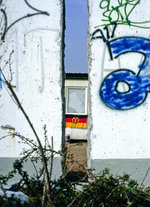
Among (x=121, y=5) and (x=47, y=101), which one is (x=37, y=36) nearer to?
(x=47, y=101)

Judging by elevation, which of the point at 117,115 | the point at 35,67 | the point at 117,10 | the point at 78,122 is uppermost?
the point at 117,10

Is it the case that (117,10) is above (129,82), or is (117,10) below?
above

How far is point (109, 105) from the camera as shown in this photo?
3094 mm

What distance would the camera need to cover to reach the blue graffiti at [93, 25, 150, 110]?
3.06 m

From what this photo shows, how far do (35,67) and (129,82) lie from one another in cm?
131

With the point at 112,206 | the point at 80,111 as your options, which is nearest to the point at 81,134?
the point at 80,111

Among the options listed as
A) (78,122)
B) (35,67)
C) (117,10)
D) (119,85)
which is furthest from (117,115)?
(78,122)

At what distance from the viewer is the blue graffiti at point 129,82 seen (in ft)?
10.0

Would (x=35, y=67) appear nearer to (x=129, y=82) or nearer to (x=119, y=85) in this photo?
(x=119, y=85)

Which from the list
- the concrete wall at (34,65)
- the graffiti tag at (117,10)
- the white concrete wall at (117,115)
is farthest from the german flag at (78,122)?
the graffiti tag at (117,10)

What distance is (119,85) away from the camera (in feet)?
10.1

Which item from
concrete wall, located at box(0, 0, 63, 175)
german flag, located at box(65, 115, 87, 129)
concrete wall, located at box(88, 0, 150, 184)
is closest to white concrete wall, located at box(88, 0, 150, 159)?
concrete wall, located at box(88, 0, 150, 184)

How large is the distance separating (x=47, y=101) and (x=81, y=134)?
19.7 ft

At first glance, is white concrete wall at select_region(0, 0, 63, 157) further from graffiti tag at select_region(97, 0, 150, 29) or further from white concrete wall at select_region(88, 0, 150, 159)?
graffiti tag at select_region(97, 0, 150, 29)
